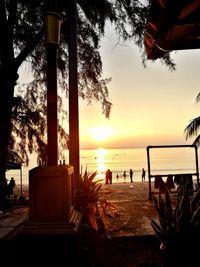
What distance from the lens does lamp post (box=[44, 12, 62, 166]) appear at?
3.59 meters

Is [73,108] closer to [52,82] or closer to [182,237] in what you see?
[52,82]

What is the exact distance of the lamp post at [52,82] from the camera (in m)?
3.59

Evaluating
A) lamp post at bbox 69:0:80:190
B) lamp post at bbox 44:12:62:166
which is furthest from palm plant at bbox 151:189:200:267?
lamp post at bbox 69:0:80:190

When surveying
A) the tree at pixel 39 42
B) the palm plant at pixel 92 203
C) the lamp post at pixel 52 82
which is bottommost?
the palm plant at pixel 92 203

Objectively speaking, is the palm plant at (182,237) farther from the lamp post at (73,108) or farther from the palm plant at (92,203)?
the lamp post at (73,108)

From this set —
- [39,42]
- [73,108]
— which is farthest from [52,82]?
[39,42]

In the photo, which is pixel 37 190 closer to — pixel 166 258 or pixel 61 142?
pixel 166 258

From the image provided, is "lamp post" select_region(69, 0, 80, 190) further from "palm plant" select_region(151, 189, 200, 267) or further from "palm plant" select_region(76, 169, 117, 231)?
"palm plant" select_region(151, 189, 200, 267)

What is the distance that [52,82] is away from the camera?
378 cm

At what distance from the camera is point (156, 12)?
2.40 metres

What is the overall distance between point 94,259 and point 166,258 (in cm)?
173

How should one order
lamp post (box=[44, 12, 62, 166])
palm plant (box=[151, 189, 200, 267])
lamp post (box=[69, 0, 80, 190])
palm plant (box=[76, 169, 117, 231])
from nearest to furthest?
palm plant (box=[151, 189, 200, 267]) → lamp post (box=[44, 12, 62, 166]) → palm plant (box=[76, 169, 117, 231]) → lamp post (box=[69, 0, 80, 190])

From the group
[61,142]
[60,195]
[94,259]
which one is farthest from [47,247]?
[61,142]

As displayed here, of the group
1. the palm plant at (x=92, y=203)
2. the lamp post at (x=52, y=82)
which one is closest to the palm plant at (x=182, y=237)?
the lamp post at (x=52, y=82)
